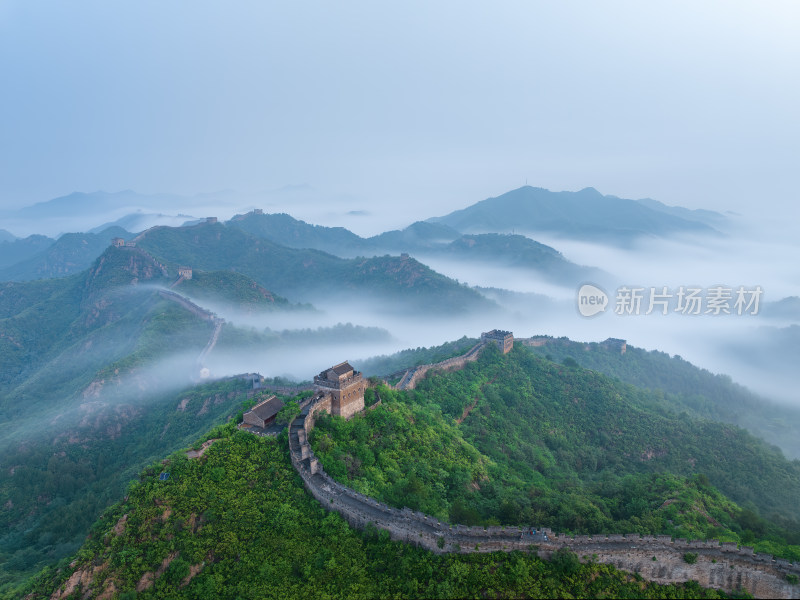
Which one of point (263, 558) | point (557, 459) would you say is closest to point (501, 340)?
point (557, 459)

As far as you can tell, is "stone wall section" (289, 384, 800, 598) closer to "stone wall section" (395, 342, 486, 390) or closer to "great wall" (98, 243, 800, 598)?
"great wall" (98, 243, 800, 598)

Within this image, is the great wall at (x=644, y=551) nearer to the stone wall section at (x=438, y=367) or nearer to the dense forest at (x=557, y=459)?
the dense forest at (x=557, y=459)

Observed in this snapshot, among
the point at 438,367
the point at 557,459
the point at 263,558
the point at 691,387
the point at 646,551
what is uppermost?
the point at 646,551

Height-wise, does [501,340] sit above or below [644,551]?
below

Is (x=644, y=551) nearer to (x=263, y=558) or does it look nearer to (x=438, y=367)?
(x=263, y=558)

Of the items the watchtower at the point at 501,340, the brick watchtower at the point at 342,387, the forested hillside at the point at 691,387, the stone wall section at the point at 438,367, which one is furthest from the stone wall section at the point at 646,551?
the forested hillside at the point at 691,387

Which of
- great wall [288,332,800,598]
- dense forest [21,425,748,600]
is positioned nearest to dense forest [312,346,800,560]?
great wall [288,332,800,598]
